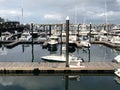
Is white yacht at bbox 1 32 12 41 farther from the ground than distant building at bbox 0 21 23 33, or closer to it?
closer to it

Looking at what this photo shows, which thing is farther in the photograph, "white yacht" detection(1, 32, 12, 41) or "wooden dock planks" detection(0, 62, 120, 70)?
"white yacht" detection(1, 32, 12, 41)

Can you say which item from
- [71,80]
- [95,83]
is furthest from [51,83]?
[95,83]

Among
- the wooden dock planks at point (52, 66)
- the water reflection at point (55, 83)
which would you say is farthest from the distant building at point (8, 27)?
the water reflection at point (55, 83)

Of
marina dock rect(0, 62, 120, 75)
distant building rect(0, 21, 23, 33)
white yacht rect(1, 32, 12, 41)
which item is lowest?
marina dock rect(0, 62, 120, 75)

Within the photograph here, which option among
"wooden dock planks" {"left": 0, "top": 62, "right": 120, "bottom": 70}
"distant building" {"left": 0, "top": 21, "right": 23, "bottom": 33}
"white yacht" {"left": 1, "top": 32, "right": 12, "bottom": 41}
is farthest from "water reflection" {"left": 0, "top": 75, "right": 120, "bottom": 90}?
"distant building" {"left": 0, "top": 21, "right": 23, "bottom": 33}

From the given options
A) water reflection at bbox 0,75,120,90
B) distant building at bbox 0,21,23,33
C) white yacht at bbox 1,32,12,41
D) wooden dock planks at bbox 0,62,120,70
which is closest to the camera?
water reflection at bbox 0,75,120,90

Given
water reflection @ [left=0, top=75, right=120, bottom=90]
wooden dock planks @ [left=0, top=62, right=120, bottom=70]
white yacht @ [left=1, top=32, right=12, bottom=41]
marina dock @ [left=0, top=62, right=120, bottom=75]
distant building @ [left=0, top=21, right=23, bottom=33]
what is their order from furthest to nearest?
distant building @ [left=0, top=21, right=23, bottom=33] < white yacht @ [left=1, top=32, right=12, bottom=41] < wooden dock planks @ [left=0, top=62, right=120, bottom=70] < marina dock @ [left=0, top=62, right=120, bottom=75] < water reflection @ [left=0, top=75, right=120, bottom=90]

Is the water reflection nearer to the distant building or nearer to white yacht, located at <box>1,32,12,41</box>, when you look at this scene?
white yacht, located at <box>1,32,12,41</box>

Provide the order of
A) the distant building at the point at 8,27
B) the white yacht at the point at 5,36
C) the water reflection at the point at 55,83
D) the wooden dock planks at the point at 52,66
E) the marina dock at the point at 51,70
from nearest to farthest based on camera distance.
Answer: the water reflection at the point at 55,83
the marina dock at the point at 51,70
the wooden dock planks at the point at 52,66
the white yacht at the point at 5,36
the distant building at the point at 8,27

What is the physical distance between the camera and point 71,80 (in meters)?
34.4

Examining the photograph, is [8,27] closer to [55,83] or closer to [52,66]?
[52,66]

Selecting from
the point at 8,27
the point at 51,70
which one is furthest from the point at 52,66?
the point at 8,27

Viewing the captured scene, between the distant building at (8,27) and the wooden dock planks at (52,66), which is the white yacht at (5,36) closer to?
the distant building at (8,27)

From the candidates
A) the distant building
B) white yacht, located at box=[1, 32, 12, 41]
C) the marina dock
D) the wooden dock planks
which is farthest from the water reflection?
the distant building
